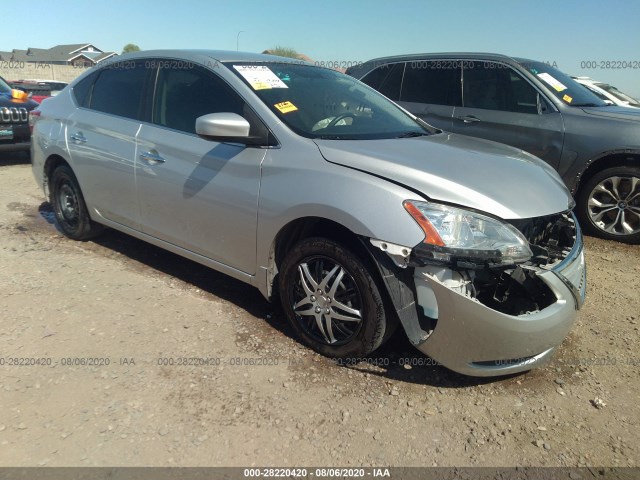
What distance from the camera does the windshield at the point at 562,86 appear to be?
18.0ft

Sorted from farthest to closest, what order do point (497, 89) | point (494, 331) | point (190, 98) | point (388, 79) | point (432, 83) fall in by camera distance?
point (388, 79)
point (432, 83)
point (497, 89)
point (190, 98)
point (494, 331)

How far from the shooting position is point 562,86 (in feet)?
18.7

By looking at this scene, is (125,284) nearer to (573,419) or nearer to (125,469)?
(125,469)

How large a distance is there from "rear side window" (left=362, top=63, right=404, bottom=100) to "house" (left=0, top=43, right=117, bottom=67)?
5636 cm

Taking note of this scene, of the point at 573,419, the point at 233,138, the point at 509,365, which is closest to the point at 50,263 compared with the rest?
the point at 233,138

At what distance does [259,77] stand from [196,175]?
0.78m

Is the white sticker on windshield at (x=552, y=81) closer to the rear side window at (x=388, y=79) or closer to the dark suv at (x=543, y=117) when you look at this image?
the dark suv at (x=543, y=117)

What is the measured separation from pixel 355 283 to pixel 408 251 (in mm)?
393

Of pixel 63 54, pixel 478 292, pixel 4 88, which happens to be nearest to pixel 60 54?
pixel 63 54

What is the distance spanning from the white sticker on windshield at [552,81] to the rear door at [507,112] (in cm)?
22

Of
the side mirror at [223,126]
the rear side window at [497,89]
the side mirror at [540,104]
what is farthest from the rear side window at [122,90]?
the side mirror at [540,104]

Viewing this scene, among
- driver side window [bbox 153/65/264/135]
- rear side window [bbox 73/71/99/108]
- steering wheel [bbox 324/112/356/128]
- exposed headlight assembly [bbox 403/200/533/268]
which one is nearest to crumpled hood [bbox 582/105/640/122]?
steering wheel [bbox 324/112/356/128]

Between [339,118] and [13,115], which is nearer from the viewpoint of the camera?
[339,118]

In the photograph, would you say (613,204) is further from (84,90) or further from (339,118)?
(84,90)
